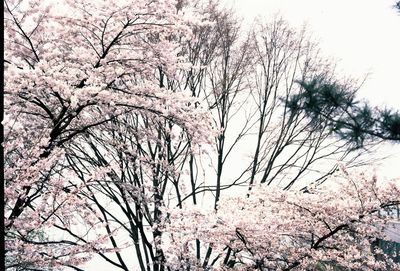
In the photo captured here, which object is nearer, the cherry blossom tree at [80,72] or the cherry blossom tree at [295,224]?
the cherry blossom tree at [80,72]

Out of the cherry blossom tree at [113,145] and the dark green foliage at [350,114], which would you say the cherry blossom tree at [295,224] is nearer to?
the cherry blossom tree at [113,145]

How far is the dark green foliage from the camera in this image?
409 centimetres

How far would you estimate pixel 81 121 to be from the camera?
7246mm

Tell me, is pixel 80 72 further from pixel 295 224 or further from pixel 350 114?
→ pixel 295 224

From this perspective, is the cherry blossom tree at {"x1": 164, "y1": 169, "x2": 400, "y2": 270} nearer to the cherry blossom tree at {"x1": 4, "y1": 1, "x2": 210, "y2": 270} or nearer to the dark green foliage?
the cherry blossom tree at {"x1": 4, "y1": 1, "x2": 210, "y2": 270}

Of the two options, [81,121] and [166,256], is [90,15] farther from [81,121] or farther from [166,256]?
[166,256]

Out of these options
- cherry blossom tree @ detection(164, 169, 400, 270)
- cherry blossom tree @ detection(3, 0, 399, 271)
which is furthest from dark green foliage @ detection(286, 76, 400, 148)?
cherry blossom tree @ detection(164, 169, 400, 270)

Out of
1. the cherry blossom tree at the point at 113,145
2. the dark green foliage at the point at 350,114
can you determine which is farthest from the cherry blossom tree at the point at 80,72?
the dark green foliage at the point at 350,114

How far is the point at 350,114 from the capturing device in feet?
13.8

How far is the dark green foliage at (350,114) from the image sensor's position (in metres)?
4.09

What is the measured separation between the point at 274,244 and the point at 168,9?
13.4ft

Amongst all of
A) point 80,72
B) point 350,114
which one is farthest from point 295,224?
point 80,72

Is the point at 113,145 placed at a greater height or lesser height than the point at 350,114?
greater

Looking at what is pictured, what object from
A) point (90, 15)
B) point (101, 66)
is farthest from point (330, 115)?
point (90, 15)
